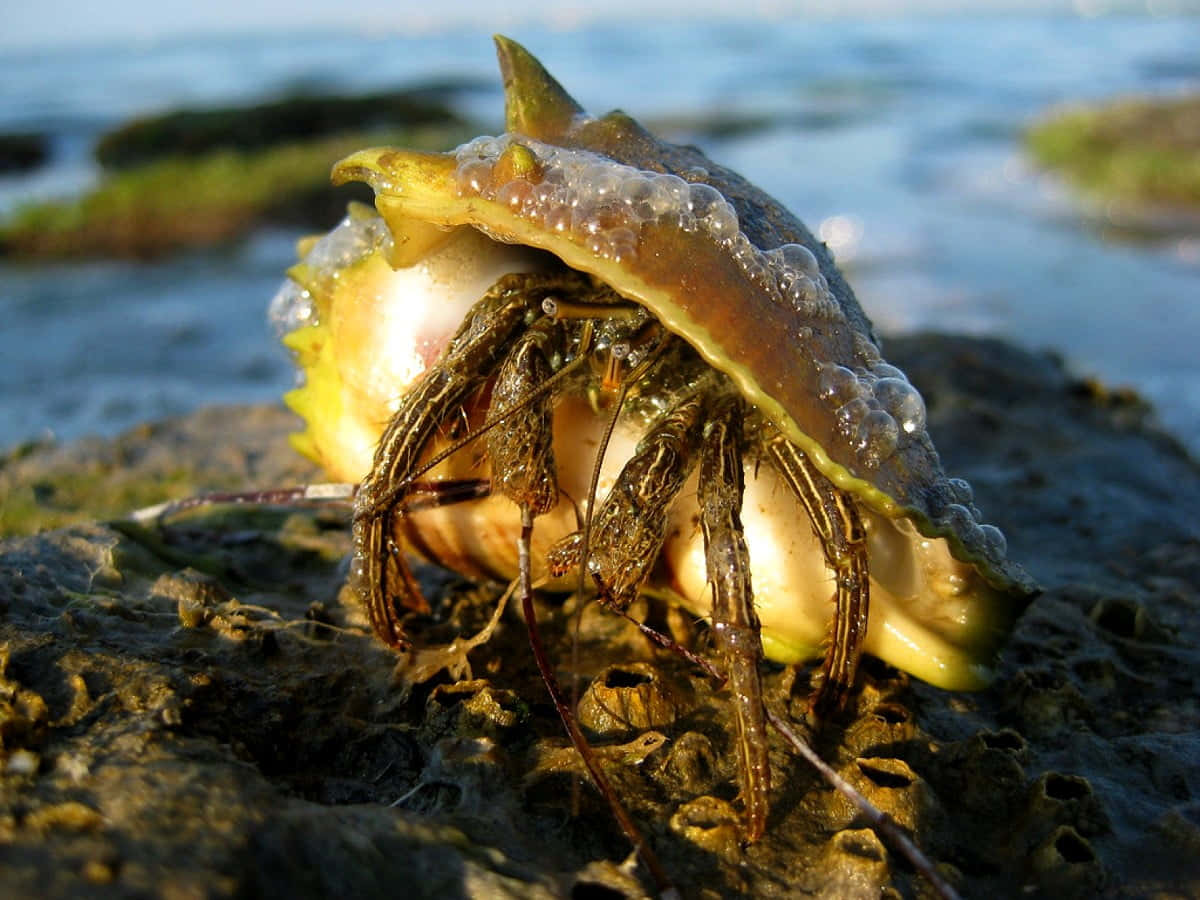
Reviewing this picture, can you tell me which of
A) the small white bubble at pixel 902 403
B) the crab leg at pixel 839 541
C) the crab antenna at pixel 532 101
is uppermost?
the crab antenna at pixel 532 101

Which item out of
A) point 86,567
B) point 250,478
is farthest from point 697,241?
point 250,478

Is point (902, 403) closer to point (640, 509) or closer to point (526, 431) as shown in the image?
point (640, 509)

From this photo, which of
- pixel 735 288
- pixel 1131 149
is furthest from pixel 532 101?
pixel 1131 149

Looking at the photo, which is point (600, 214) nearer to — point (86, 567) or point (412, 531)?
point (412, 531)

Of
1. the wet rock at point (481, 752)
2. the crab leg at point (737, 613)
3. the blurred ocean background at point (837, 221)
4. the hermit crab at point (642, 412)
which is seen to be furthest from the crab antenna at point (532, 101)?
the blurred ocean background at point (837, 221)

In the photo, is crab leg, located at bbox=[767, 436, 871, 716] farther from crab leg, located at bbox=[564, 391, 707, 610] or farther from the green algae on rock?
the green algae on rock

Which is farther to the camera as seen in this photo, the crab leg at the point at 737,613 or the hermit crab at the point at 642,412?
the hermit crab at the point at 642,412

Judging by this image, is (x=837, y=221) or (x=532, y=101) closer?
(x=532, y=101)

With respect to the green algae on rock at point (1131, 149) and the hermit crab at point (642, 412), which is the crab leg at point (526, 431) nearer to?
the hermit crab at point (642, 412)
